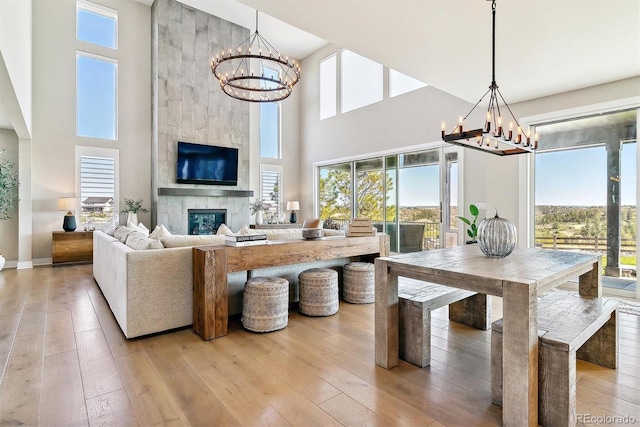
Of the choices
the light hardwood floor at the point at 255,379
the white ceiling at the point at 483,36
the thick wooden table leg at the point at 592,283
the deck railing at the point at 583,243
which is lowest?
the light hardwood floor at the point at 255,379

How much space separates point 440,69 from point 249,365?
3737 millimetres

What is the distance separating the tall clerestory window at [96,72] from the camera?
6.66m

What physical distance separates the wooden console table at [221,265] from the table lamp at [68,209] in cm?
470

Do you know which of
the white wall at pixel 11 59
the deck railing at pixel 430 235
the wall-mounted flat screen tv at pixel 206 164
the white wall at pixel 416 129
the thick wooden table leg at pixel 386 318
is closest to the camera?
the thick wooden table leg at pixel 386 318

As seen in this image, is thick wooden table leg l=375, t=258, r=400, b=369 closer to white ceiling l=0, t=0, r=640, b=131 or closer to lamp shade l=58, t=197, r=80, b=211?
white ceiling l=0, t=0, r=640, b=131

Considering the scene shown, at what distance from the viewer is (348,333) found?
9.48 feet

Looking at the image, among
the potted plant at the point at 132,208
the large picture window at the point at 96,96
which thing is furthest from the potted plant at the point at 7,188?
the potted plant at the point at 132,208

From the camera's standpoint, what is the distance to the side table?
5977 mm

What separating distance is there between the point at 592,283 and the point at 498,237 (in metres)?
0.93

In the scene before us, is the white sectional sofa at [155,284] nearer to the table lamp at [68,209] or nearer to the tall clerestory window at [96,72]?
the table lamp at [68,209]

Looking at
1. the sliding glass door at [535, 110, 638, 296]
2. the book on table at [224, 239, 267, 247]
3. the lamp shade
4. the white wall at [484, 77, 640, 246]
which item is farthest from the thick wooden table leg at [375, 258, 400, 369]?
the lamp shade

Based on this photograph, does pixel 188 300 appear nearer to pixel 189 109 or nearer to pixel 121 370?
pixel 121 370

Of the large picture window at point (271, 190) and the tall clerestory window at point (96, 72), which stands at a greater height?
the tall clerestory window at point (96, 72)

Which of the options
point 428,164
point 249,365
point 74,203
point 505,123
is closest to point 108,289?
point 249,365
